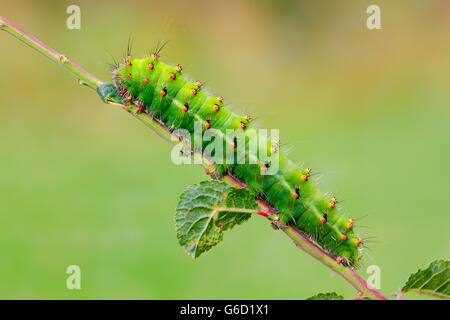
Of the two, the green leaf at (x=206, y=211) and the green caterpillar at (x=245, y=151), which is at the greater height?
the green caterpillar at (x=245, y=151)

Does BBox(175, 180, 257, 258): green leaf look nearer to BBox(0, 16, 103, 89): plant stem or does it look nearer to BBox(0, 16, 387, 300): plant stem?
BBox(0, 16, 387, 300): plant stem

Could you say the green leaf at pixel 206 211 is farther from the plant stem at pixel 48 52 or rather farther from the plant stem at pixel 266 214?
the plant stem at pixel 48 52

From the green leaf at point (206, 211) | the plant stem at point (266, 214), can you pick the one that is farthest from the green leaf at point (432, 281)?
the green leaf at point (206, 211)

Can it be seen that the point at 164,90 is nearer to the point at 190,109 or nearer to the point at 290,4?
the point at 190,109

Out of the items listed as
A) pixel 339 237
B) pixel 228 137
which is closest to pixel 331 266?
pixel 339 237

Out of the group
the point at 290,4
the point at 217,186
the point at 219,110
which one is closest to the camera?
the point at 217,186

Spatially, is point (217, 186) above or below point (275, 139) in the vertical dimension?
below

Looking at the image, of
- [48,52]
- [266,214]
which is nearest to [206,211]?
[266,214]
